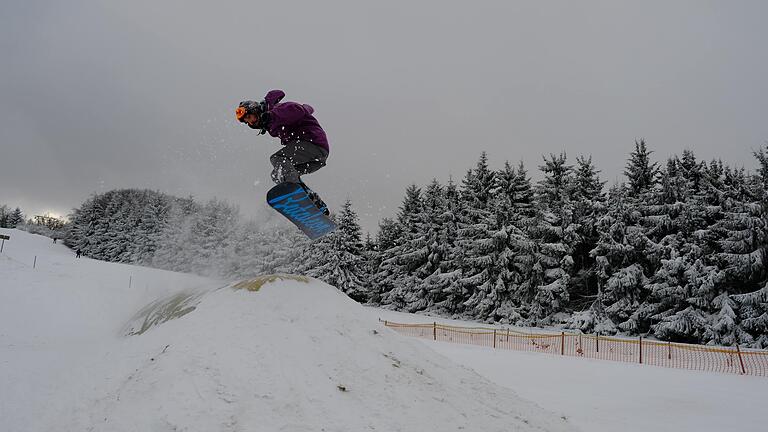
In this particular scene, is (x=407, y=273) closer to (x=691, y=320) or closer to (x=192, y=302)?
(x=691, y=320)

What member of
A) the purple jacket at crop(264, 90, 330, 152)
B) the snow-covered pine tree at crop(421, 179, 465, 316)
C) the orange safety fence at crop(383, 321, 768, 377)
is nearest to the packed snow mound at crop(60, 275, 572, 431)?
the purple jacket at crop(264, 90, 330, 152)

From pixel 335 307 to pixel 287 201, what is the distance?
2611mm

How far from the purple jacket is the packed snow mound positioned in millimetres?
2530

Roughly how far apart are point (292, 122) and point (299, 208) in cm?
Answer: 164

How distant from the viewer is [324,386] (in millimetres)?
4031

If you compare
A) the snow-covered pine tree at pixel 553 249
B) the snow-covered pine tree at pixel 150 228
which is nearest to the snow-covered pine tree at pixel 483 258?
the snow-covered pine tree at pixel 553 249

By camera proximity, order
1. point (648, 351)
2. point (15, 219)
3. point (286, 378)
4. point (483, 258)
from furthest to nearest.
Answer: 1. point (15, 219)
2. point (483, 258)
3. point (648, 351)
4. point (286, 378)

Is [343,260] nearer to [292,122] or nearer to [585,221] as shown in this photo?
[585,221]

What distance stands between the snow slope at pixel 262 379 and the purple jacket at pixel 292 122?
8.70 ft

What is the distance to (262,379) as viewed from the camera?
3.89m

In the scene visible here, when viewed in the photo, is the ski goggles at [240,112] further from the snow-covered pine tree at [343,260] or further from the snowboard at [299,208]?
the snow-covered pine tree at [343,260]

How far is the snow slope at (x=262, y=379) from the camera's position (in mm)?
3492

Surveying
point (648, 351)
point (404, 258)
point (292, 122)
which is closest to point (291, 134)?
point (292, 122)

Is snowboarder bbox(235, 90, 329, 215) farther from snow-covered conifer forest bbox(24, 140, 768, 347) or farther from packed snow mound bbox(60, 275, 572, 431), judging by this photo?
snow-covered conifer forest bbox(24, 140, 768, 347)
